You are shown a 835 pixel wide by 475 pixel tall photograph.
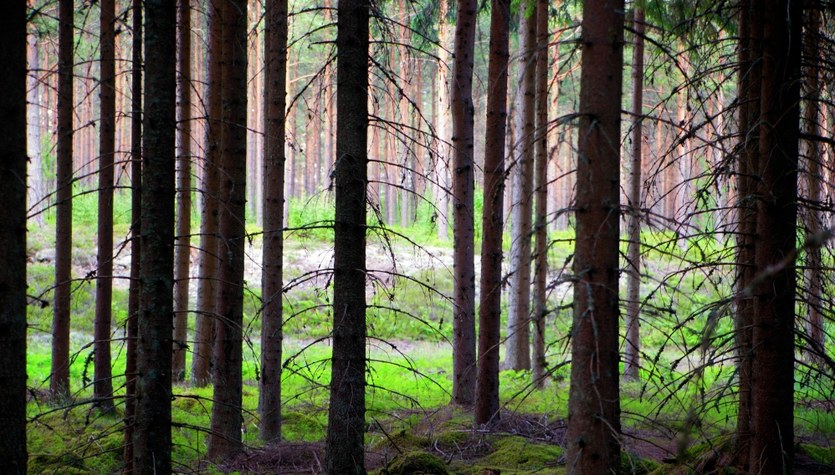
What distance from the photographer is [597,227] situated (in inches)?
163

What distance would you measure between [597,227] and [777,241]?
84.4 inches

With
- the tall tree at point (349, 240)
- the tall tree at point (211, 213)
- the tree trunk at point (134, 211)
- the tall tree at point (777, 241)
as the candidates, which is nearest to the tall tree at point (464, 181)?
the tall tree at point (211, 213)

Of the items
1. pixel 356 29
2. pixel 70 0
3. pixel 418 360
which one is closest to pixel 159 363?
pixel 356 29

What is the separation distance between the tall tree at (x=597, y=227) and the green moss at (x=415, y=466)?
2.60 meters

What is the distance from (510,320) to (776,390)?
29.6 ft

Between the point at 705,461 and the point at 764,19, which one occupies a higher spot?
the point at 764,19

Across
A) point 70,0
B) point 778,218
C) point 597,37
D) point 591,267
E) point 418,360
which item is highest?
point 70,0

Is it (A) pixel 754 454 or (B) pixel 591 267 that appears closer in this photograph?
(B) pixel 591 267

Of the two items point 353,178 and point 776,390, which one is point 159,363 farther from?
point 776,390

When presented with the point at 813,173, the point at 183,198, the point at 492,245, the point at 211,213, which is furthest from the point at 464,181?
the point at 813,173

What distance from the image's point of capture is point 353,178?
5.73m
